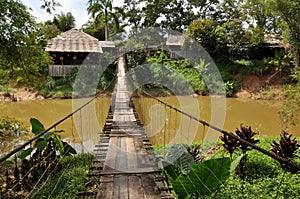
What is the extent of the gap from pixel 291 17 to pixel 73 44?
9007mm

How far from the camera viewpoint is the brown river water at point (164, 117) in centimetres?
540

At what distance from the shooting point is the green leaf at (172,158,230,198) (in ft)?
4.58

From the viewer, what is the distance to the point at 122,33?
15.8m

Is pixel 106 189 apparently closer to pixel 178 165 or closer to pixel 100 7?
pixel 178 165

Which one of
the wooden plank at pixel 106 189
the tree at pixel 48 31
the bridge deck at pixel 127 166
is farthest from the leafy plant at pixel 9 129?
the wooden plank at pixel 106 189

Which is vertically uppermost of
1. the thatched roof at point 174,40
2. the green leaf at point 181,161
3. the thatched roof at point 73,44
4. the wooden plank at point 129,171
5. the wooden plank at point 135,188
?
the thatched roof at point 174,40

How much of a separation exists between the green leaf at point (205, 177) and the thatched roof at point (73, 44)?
11132 mm

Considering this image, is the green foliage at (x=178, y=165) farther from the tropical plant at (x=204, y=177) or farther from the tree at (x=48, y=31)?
the tree at (x=48, y=31)

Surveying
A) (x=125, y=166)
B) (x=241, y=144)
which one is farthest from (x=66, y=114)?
(x=241, y=144)

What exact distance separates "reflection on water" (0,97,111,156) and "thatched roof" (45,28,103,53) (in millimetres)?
2412

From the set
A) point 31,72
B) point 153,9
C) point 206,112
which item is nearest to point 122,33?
point 153,9

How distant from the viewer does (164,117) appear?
6578 millimetres

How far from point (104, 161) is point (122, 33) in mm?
13985

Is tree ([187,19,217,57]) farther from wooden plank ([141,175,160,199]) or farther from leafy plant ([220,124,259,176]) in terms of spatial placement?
wooden plank ([141,175,160,199])
